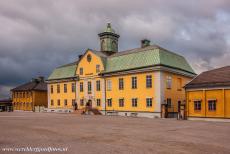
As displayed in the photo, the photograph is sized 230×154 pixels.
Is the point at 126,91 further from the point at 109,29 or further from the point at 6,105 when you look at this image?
the point at 6,105

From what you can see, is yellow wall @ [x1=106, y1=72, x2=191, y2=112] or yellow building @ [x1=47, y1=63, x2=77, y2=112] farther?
yellow building @ [x1=47, y1=63, x2=77, y2=112]

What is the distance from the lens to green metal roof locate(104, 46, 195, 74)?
38500mm

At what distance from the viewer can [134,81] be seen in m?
40.1

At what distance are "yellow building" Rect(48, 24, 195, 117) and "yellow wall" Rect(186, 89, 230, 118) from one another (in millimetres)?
4634

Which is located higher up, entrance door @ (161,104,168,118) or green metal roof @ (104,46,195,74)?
green metal roof @ (104,46,195,74)

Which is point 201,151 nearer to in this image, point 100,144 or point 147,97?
point 100,144

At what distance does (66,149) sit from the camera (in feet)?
35.5

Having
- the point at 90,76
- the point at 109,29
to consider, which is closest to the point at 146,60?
the point at 90,76

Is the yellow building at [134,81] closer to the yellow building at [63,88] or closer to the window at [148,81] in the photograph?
the window at [148,81]

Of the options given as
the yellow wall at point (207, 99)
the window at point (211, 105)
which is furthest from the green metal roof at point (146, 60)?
the window at point (211, 105)

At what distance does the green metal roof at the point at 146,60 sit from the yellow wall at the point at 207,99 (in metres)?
7.60

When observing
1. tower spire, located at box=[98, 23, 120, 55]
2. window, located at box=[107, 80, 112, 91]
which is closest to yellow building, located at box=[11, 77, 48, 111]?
tower spire, located at box=[98, 23, 120, 55]

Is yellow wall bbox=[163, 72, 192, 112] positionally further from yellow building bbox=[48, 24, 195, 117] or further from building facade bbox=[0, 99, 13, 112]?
building facade bbox=[0, 99, 13, 112]

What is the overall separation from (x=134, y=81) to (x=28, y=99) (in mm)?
35951
